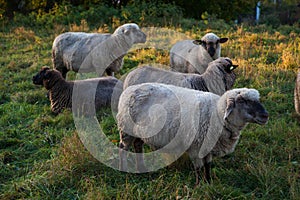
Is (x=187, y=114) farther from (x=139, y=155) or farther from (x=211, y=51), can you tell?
(x=211, y=51)

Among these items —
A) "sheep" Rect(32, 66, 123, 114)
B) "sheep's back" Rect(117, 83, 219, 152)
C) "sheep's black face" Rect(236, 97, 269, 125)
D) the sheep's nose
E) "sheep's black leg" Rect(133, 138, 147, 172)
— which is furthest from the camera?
the sheep's nose

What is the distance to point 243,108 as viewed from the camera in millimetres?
3760

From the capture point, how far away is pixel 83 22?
13750 millimetres

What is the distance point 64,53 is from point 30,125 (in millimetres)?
2480

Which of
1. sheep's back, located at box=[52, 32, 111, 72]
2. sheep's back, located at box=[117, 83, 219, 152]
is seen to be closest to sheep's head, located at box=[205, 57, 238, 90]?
sheep's back, located at box=[117, 83, 219, 152]

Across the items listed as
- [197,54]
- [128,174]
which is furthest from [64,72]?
[128,174]

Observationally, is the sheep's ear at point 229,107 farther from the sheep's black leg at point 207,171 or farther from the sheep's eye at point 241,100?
the sheep's black leg at point 207,171

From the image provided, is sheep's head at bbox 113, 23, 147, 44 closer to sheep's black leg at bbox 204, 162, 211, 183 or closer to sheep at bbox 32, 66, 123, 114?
sheep at bbox 32, 66, 123, 114

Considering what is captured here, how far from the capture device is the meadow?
383 centimetres

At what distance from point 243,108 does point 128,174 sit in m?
1.48

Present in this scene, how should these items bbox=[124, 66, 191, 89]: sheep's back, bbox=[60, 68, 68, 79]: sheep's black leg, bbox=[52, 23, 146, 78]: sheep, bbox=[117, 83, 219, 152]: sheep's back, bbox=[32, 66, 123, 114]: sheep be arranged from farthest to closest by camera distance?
1. bbox=[60, 68, 68, 79]: sheep's black leg
2. bbox=[52, 23, 146, 78]: sheep
3. bbox=[32, 66, 123, 114]: sheep
4. bbox=[124, 66, 191, 89]: sheep's back
5. bbox=[117, 83, 219, 152]: sheep's back

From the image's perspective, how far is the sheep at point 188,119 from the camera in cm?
379

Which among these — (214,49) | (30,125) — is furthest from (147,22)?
(30,125)

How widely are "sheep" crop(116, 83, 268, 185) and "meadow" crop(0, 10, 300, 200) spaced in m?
0.29
